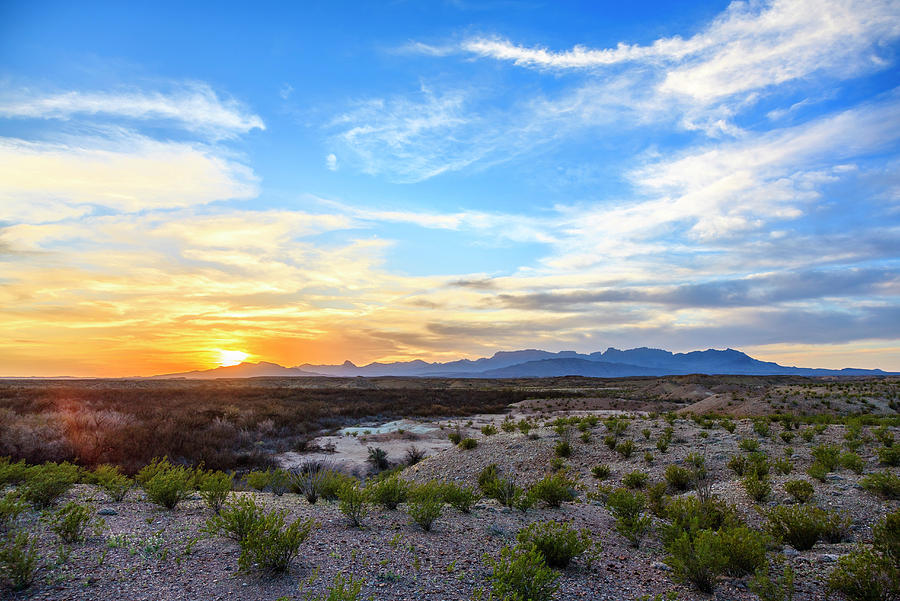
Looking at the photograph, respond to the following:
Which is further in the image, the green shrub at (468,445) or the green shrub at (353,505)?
the green shrub at (468,445)

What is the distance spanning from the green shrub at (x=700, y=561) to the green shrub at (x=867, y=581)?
4.17 feet

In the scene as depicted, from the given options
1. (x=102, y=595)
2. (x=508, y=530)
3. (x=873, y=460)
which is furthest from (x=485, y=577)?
(x=873, y=460)

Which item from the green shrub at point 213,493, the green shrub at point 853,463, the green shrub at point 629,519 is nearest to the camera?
the green shrub at point 629,519

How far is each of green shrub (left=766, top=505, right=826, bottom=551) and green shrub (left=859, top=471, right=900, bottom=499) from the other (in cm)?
306

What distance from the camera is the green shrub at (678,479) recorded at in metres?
12.2

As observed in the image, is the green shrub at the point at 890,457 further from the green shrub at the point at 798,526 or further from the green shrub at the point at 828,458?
the green shrub at the point at 798,526

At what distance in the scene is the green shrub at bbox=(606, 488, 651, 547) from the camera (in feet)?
25.9

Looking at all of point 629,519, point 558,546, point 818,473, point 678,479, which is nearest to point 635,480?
point 678,479

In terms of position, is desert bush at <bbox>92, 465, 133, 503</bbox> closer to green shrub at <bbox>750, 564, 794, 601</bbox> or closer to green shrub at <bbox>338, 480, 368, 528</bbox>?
green shrub at <bbox>338, 480, 368, 528</bbox>

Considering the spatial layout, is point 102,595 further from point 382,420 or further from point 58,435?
point 382,420

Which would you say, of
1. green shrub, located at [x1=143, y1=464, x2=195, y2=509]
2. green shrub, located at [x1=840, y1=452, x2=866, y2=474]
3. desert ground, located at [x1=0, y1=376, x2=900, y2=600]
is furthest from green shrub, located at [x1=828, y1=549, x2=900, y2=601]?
green shrub, located at [x1=143, y1=464, x2=195, y2=509]

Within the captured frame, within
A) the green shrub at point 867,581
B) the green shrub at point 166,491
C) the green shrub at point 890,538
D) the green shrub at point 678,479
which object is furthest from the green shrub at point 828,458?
the green shrub at point 166,491

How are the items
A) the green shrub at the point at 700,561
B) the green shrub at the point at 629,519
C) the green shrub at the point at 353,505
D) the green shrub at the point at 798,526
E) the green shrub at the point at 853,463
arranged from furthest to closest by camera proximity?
the green shrub at the point at 853,463
the green shrub at the point at 353,505
the green shrub at the point at 629,519
the green shrub at the point at 798,526
the green shrub at the point at 700,561

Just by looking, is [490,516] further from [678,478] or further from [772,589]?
[678,478]
